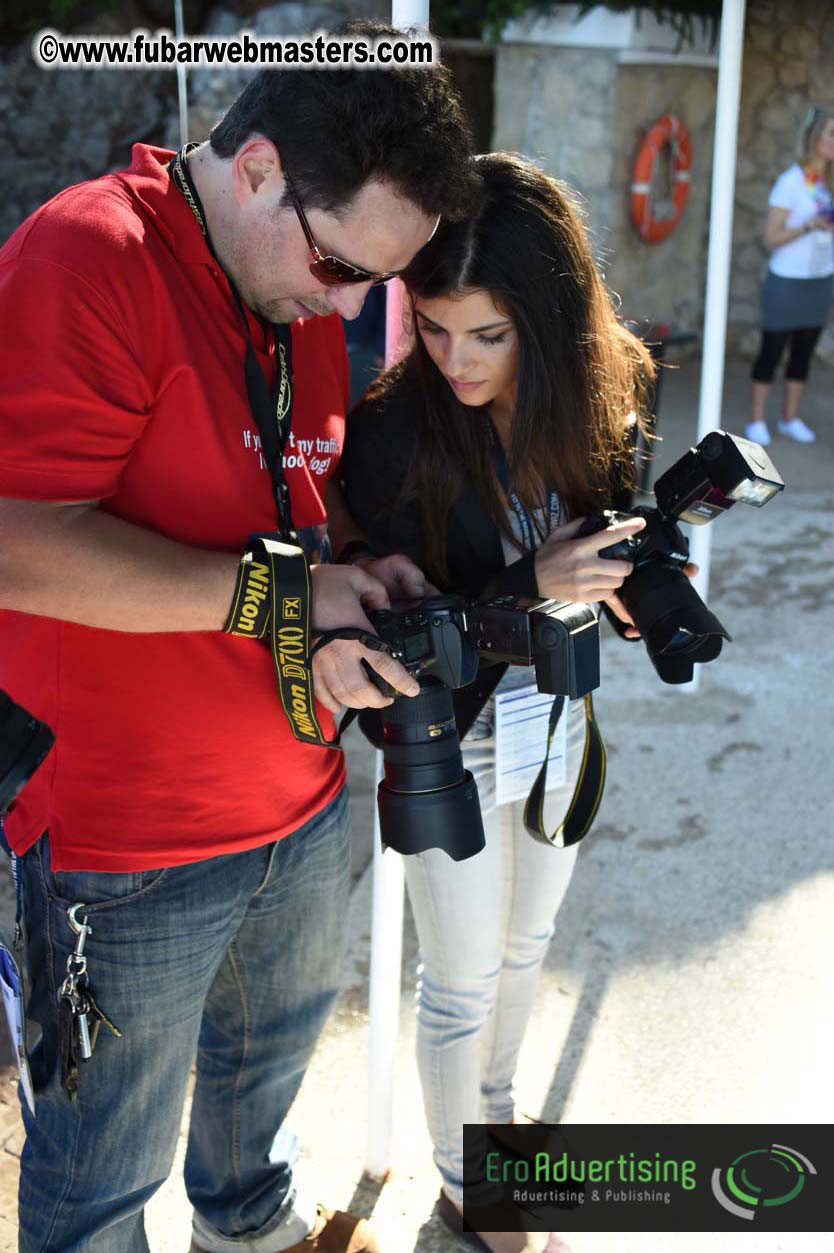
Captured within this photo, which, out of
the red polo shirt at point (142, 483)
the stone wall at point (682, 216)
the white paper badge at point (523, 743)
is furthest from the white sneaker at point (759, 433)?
the red polo shirt at point (142, 483)

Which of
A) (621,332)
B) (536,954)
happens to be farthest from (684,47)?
(536,954)

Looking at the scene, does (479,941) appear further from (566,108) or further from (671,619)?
(566,108)

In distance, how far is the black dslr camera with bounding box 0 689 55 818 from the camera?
3.69ft

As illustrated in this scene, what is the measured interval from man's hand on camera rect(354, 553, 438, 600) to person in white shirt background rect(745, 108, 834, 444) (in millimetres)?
5178

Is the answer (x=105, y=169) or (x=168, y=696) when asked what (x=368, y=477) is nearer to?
(x=168, y=696)

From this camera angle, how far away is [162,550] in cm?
131

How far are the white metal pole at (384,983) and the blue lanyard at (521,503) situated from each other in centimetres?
23

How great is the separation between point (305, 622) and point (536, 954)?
915 mm

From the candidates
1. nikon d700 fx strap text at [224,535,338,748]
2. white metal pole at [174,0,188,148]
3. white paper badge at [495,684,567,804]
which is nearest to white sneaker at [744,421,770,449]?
white metal pole at [174,0,188,148]

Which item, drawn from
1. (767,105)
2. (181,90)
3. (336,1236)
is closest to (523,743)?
(336,1236)

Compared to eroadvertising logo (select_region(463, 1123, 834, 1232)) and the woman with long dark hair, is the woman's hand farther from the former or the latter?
eroadvertising logo (select_region(463, 1123, 834, 1232))

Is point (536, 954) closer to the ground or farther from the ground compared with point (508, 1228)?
farther from the ground

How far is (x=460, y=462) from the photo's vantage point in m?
1.78

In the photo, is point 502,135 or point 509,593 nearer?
point 509,593
